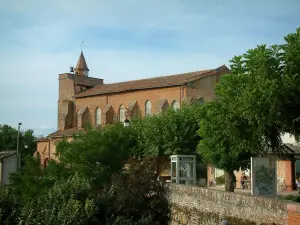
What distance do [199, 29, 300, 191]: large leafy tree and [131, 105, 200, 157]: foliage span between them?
41.7ft

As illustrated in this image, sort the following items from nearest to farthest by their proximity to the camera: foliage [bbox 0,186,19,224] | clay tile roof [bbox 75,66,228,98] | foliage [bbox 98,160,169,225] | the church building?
foliage [bbox 98,160,169,225] < foliage [bbox 0,186,19,224] < the church building < clay tile roof [bbox 75,66,228,98]

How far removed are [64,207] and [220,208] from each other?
7545 millimetres

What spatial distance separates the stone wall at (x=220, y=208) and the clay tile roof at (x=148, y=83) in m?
30.8

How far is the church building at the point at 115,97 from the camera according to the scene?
49.7 meters

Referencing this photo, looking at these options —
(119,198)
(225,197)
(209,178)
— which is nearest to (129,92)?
(209,178)

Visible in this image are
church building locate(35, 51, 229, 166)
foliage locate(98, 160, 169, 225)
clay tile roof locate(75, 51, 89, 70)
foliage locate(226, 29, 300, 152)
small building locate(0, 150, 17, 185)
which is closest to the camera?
foliage locate(226, 29, 300, 152)

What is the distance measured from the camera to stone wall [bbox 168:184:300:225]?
12.4 meters

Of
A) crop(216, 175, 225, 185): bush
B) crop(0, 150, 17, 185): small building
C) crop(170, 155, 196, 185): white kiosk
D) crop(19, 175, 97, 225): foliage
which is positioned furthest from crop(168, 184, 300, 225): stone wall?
crop(0, 150, 17, 185): small building

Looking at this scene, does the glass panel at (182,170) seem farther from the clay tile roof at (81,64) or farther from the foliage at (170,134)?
the clay tile roof at (81,64)

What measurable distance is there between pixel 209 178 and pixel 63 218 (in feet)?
89.1

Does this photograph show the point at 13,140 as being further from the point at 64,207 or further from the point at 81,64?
the point at 64,207

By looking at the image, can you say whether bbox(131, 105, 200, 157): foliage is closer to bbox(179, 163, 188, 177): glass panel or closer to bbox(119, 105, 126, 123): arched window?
bbox(179, 163, 188, 177): glass panel

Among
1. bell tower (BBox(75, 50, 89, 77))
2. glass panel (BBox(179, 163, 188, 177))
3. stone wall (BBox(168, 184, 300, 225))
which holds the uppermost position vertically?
bell tower (BBox(75, 50, 89, 77))

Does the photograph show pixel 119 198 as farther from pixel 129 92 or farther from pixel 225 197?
pixel 129 92
